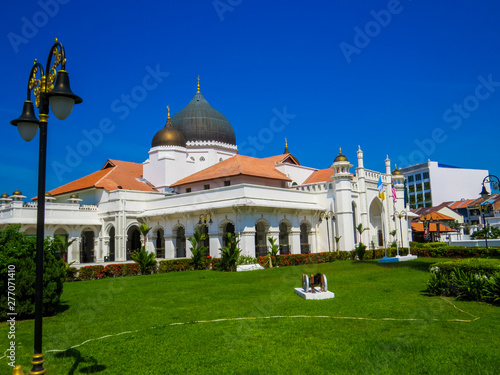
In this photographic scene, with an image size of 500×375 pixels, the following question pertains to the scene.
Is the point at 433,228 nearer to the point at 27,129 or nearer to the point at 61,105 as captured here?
the point at 27,129

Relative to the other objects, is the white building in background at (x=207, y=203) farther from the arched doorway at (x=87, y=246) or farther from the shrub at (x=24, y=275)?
the shrub at (x=24, y=275)

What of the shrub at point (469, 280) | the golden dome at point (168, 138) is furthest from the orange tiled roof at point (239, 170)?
the shrub at point (469, 280)

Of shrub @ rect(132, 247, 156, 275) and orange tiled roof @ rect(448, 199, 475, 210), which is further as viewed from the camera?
orange tiled roof @ rect(448, 199, 475, 210)

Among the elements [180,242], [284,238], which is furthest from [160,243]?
[284,238]

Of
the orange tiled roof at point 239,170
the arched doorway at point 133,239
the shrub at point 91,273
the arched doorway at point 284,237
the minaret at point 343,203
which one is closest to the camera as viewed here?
the shrub at point 91,273

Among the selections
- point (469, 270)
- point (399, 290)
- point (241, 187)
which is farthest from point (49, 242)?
point (241, 187)

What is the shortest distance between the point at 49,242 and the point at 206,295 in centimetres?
482

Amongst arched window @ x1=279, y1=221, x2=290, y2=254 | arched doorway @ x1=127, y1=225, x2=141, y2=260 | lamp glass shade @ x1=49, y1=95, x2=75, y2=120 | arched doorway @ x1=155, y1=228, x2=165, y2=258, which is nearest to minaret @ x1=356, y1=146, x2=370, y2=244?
arched window @ x1=279, y1=221, x2=290, y2=254

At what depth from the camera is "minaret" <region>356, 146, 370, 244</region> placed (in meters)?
32.9

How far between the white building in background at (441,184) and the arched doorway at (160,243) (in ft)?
208

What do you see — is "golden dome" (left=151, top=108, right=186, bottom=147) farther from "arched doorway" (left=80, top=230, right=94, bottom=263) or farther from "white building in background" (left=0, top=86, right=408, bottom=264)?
"arched doorway" (left=80, top=230, right=94, bottom=263)

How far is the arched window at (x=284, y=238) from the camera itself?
30.8 metres

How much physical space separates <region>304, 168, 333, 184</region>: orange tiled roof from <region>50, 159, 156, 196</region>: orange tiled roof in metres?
14.0

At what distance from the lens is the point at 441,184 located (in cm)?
8269
